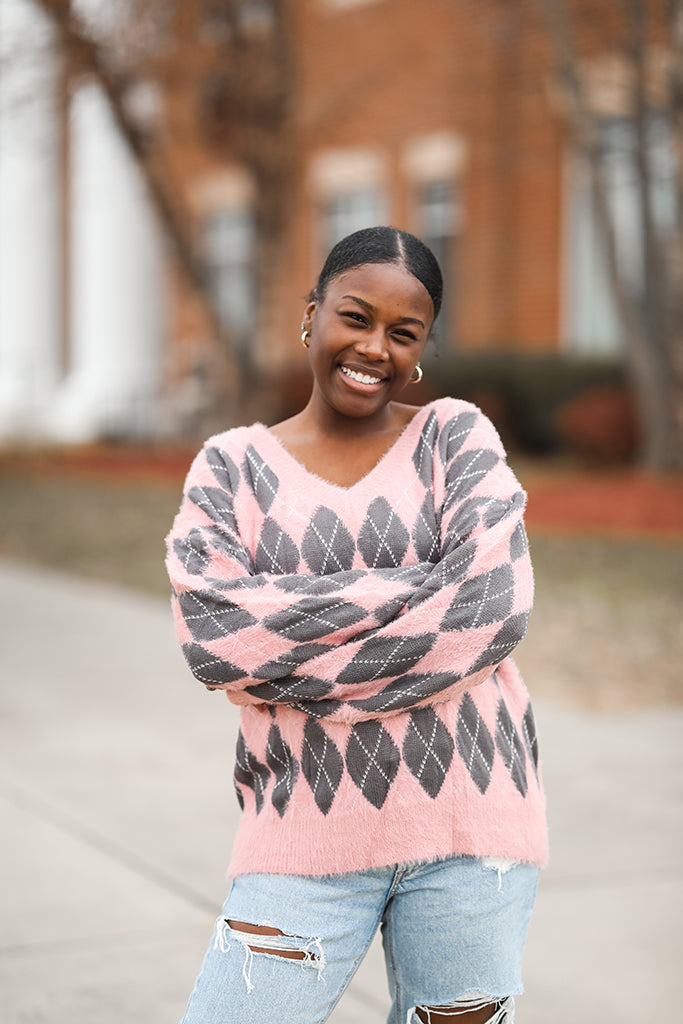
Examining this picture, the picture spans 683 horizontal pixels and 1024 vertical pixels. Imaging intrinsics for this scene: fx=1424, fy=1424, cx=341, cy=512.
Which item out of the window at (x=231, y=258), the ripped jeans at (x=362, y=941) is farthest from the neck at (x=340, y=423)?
the window at (x=231, y=258)

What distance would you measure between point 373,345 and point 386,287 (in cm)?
9

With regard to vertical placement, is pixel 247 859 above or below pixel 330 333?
below

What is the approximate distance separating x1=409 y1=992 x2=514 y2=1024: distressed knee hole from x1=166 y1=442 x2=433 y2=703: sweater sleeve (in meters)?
0.49

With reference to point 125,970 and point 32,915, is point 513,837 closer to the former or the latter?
point 125,970

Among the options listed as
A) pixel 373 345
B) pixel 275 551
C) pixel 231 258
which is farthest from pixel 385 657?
pixel 231 258

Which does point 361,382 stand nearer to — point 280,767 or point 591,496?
point 280,767

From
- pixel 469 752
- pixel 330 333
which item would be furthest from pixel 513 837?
pixel 330 333

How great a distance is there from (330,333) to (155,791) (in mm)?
3095

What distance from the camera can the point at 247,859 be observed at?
206cm

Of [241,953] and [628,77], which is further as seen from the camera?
[628,77]

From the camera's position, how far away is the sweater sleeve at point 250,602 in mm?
2016

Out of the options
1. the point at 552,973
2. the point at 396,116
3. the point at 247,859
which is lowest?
the point at 552,973

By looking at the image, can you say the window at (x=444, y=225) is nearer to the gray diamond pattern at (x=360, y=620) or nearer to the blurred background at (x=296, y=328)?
the blurred background at (x=296, y=328)

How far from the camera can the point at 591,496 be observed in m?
11.2
